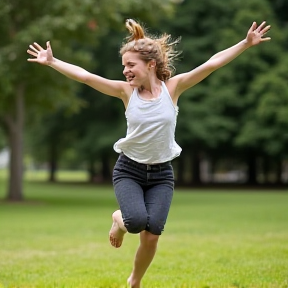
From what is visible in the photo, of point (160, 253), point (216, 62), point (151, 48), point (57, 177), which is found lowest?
point (160, 253)

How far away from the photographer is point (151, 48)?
591 cm

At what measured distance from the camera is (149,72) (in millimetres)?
5949

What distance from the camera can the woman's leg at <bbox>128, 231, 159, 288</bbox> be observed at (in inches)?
230

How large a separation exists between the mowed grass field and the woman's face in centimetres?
213

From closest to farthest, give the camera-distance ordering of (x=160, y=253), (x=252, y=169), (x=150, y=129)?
1. (x=150, y=129)
2. (x=160, y=253)
3. (x=252, y=169)

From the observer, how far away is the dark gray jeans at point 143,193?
5.68 metres

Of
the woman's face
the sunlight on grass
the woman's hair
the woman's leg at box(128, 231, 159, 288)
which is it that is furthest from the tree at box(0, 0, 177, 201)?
the sunlight on grass

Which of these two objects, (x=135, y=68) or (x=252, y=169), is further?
(x=252, y=169)

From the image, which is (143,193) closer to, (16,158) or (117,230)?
(117,230)

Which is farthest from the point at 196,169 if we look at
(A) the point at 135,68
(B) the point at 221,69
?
(A) the point at 135,68

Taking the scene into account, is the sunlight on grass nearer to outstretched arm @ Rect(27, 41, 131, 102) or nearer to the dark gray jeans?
outstretched arm @ Rect(27, 41, 131, 102)

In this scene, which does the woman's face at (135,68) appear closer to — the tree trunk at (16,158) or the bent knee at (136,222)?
the bent knee at (136,222)

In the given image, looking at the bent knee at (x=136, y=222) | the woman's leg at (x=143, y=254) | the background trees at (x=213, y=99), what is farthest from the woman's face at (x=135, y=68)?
the background trees at (x=213, y=99)

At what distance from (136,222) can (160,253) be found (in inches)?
179
